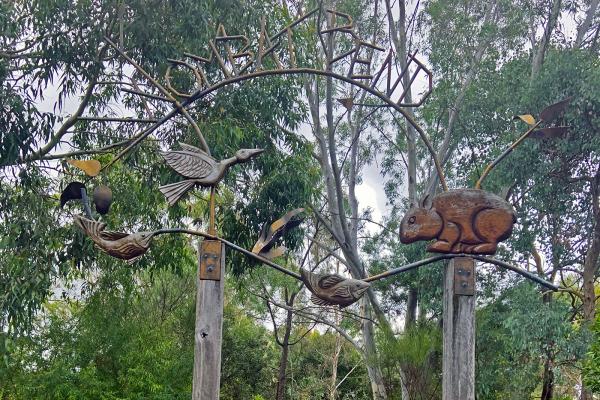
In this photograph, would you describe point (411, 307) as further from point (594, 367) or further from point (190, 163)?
point (190, 163)

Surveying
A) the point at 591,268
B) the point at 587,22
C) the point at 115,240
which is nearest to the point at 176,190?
the point at 115,240

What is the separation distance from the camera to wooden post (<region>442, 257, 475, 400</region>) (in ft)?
10.2

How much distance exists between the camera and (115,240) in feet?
10.7

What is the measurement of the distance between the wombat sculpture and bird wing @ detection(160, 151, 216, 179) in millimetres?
961

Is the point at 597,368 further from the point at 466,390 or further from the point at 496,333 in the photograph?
the point at 496,333

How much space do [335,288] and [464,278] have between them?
1.85 ft

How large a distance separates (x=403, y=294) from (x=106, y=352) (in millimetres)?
3712

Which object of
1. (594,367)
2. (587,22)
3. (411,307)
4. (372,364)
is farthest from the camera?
(411,307)

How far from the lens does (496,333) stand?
7508mm

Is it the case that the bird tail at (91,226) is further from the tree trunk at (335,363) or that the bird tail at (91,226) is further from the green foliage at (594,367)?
the tree trunk at (335,363)

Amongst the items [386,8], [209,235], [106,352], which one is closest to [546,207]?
[386,8]

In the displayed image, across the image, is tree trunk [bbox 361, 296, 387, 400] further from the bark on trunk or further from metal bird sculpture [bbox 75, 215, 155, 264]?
metal bird sculpture [bbox 75, 215, 155, 264]

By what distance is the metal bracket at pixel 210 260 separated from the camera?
3.18m

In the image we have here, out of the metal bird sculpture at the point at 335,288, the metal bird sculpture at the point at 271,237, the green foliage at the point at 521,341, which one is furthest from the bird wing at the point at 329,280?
the green foliage at the point at 521,341
